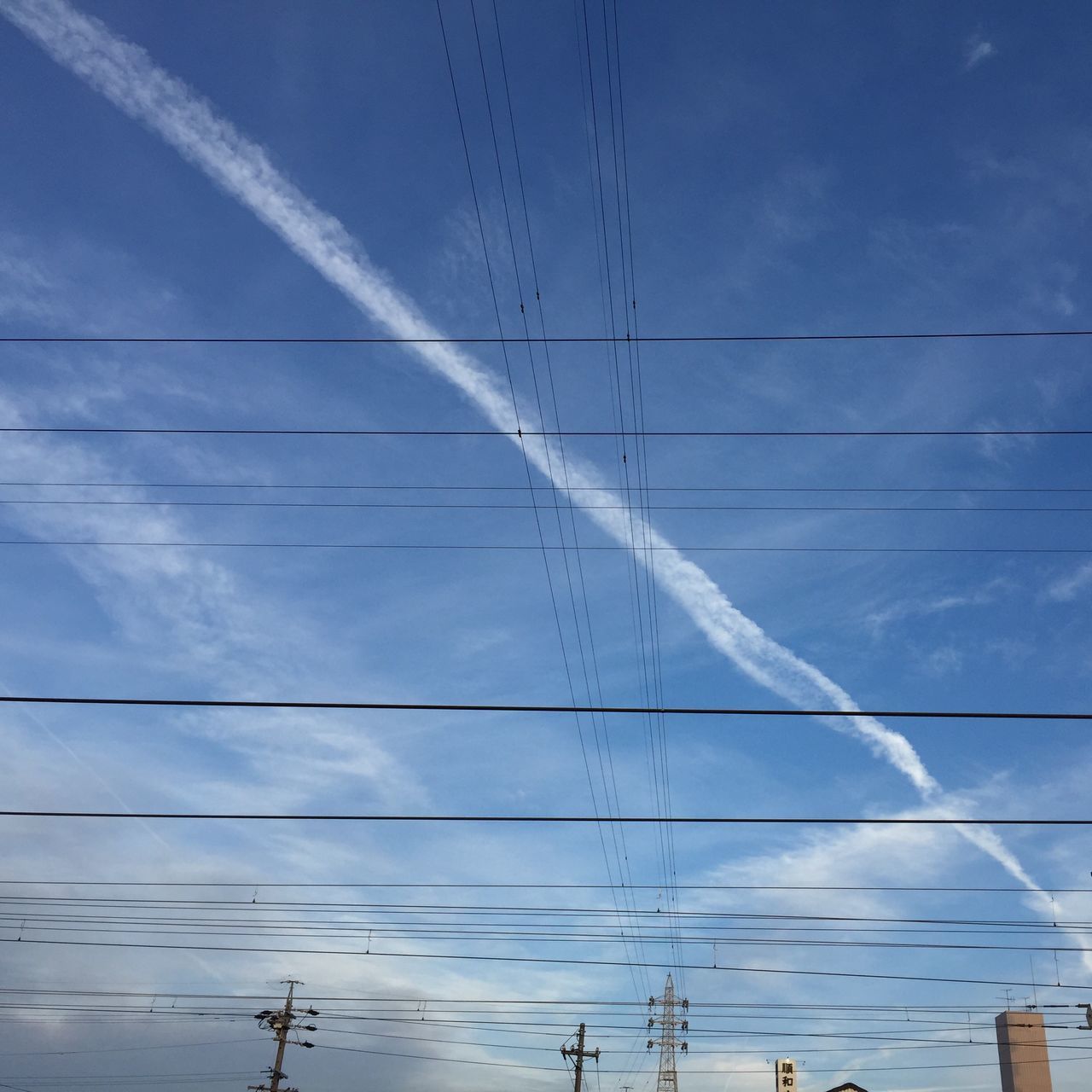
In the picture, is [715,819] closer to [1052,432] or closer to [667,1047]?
[1052,432]

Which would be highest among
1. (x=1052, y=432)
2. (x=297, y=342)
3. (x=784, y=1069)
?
(x=297, y=342)

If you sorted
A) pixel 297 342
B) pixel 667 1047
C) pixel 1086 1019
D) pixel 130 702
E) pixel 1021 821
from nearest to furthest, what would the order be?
1. pixel 130 702
2. pixel 1021 821
3. pixel 297 342
4. pixel 1086 1019
5. pixel 667 1047

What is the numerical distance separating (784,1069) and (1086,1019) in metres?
12.6

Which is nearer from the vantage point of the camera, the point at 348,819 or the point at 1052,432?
the point at 348,819

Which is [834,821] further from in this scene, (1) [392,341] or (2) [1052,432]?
(1) [392,341]

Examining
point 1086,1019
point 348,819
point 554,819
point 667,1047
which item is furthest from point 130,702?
point 667,1047

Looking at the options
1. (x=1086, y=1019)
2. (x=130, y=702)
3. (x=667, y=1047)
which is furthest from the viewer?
(x=667, y=1047)

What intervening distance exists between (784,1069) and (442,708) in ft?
120

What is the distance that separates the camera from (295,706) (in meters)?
16.9

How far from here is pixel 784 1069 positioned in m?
44.7

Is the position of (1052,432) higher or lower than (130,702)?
higher

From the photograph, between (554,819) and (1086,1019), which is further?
(1086,1019)

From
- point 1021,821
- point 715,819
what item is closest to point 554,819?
point 715,819

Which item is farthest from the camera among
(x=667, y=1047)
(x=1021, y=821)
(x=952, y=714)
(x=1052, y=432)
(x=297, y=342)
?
(x=667, y=1047)
